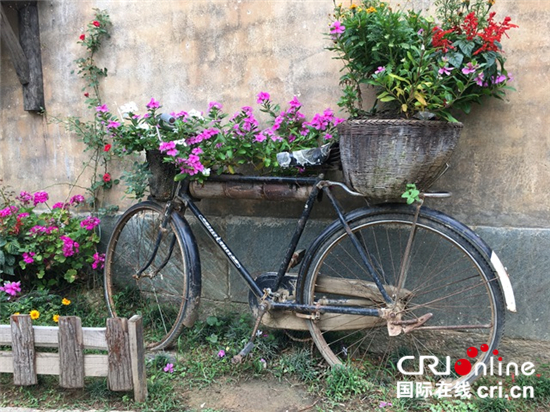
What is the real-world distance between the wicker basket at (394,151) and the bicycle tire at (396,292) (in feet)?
0.77

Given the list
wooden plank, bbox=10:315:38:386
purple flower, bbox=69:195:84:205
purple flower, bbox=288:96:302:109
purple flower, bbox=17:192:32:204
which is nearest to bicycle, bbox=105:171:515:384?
purple flower, bbox=288:96:302:109

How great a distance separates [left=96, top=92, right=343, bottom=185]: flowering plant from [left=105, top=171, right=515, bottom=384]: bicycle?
16cm

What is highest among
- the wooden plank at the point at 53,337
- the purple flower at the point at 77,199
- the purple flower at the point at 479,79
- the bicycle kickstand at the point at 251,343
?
the purple flower at the point at 479,79

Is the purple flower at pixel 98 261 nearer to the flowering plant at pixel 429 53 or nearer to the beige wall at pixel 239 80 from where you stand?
the beige wall at pixel 239 80

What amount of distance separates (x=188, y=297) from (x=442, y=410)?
1.61m

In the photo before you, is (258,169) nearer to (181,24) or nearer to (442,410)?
(181,24)

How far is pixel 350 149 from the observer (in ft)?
8.22

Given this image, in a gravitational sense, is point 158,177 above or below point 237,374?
above

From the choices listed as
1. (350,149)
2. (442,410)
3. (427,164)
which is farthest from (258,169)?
(442,410)

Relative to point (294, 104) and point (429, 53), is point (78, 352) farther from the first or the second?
point (429, 53)

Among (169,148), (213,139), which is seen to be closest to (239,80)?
(213,139)

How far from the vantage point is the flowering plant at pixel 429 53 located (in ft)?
7.89

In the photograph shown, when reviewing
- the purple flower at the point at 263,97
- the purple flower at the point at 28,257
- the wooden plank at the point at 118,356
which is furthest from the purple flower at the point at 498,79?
the purple flower at the point at 28,257

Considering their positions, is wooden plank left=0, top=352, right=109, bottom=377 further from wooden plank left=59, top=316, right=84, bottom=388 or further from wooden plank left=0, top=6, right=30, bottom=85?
wooden plank left=0, top=6, right=30, bottom=85
